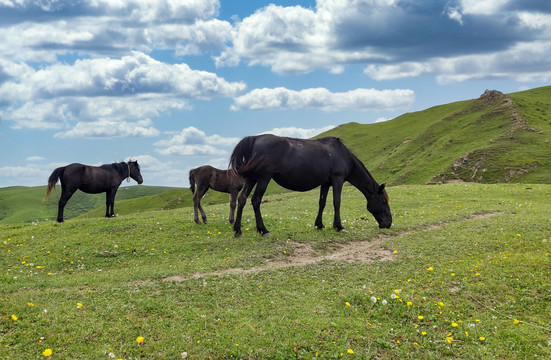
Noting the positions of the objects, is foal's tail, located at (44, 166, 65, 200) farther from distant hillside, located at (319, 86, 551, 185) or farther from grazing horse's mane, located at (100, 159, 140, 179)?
distant hillside, located at (319, 86, 551, 185)

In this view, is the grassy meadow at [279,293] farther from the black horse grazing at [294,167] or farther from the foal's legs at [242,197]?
the black horse grazing at [294,167]

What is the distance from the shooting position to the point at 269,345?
802cm

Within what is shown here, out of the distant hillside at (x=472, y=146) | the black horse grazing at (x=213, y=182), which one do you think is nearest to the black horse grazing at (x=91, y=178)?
the black horse grazing at (x=213, y=182)

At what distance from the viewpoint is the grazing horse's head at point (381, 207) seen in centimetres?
1903

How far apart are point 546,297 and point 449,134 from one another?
2861 inches

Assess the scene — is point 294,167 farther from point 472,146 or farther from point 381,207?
point 472,146

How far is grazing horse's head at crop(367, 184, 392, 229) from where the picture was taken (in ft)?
62.4

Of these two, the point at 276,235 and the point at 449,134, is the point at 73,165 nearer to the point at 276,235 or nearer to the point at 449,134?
the point at 276,235

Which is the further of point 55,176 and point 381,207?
point 55,176

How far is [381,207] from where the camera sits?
19109 millimetres

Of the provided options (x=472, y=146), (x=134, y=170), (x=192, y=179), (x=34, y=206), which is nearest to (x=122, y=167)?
(x=134, y=170)

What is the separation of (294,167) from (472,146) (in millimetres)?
55641

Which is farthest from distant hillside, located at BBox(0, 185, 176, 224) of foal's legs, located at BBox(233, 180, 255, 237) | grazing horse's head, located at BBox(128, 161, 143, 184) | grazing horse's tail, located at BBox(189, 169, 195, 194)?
foal's legs, located at BBox(233, 180, 255, 237)

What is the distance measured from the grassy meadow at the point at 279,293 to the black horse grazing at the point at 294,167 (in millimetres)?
1677
